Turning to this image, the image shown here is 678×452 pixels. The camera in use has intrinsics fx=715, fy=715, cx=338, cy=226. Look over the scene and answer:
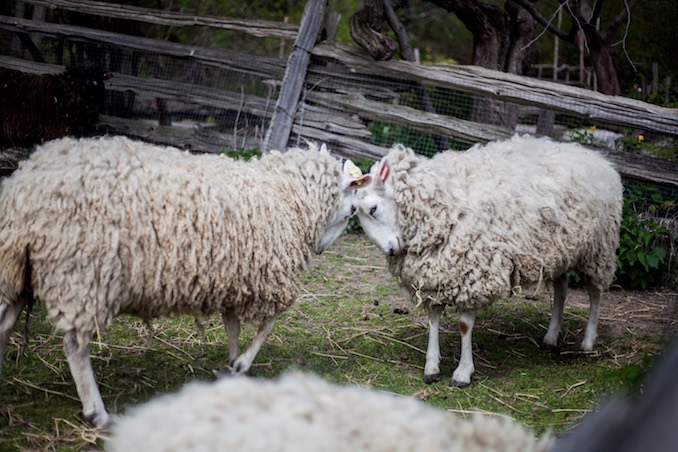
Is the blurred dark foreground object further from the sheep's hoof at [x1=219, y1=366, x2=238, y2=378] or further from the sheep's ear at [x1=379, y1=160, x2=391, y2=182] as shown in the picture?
the sheep's ear at [x1=379, y1=160, x2=391, y2=182]

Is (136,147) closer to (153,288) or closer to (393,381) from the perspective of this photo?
(153,288)

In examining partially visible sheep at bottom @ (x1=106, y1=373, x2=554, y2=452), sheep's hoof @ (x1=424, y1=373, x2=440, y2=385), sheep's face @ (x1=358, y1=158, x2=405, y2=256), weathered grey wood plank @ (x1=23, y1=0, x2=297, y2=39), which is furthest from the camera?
weathered grey wood plank @ (x1=23, y1=0, x2=297, y2=39)

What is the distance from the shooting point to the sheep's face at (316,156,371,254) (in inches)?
204

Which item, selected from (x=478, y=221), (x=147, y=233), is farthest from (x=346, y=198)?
(x=147, y=233)

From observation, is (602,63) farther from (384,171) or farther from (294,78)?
(384,171)

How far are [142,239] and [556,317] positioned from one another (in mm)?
3639

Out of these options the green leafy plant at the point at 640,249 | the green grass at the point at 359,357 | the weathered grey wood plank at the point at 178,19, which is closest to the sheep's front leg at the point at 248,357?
the green grass at the point at 359,357

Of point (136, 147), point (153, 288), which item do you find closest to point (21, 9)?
point (136, 147)

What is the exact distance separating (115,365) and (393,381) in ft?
6.44

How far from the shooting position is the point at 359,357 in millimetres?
5551

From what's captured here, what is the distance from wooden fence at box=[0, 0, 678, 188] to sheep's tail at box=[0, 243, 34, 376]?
493 cm

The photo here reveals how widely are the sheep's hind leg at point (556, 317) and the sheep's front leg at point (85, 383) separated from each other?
365 cm

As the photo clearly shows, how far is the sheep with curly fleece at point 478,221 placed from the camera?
5.10 meters

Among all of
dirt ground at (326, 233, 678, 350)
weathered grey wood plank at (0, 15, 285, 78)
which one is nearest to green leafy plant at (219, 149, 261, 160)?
weathered grey wood plank at (0, 15, 285, 78)
